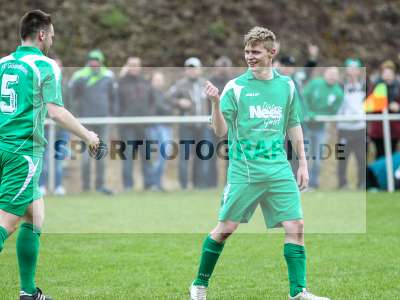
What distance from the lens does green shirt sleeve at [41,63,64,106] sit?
611 centimetres

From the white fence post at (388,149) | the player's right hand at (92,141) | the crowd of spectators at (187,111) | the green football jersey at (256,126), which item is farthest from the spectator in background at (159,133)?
the player's right hand at (92,141)

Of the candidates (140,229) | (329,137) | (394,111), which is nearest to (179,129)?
(329,137)

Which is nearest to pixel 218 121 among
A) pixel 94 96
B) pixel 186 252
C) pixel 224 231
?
pixel 224 231

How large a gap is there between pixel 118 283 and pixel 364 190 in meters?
8.19

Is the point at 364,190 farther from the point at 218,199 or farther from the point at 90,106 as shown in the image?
the point at 90,106

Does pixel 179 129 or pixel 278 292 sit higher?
pixel 179 129

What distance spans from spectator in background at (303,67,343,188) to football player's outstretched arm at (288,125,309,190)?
27.4 feet

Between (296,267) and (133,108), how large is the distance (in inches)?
360

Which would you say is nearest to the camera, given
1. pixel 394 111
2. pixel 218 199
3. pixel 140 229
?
pixel 140 229

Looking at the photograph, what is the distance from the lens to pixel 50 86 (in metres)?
6.12

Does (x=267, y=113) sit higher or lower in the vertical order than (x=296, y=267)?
higher

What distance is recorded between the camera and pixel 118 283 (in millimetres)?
7359

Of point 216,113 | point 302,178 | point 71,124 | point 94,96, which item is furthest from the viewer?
point 94,96

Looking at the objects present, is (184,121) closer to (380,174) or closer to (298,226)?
(380,174)
